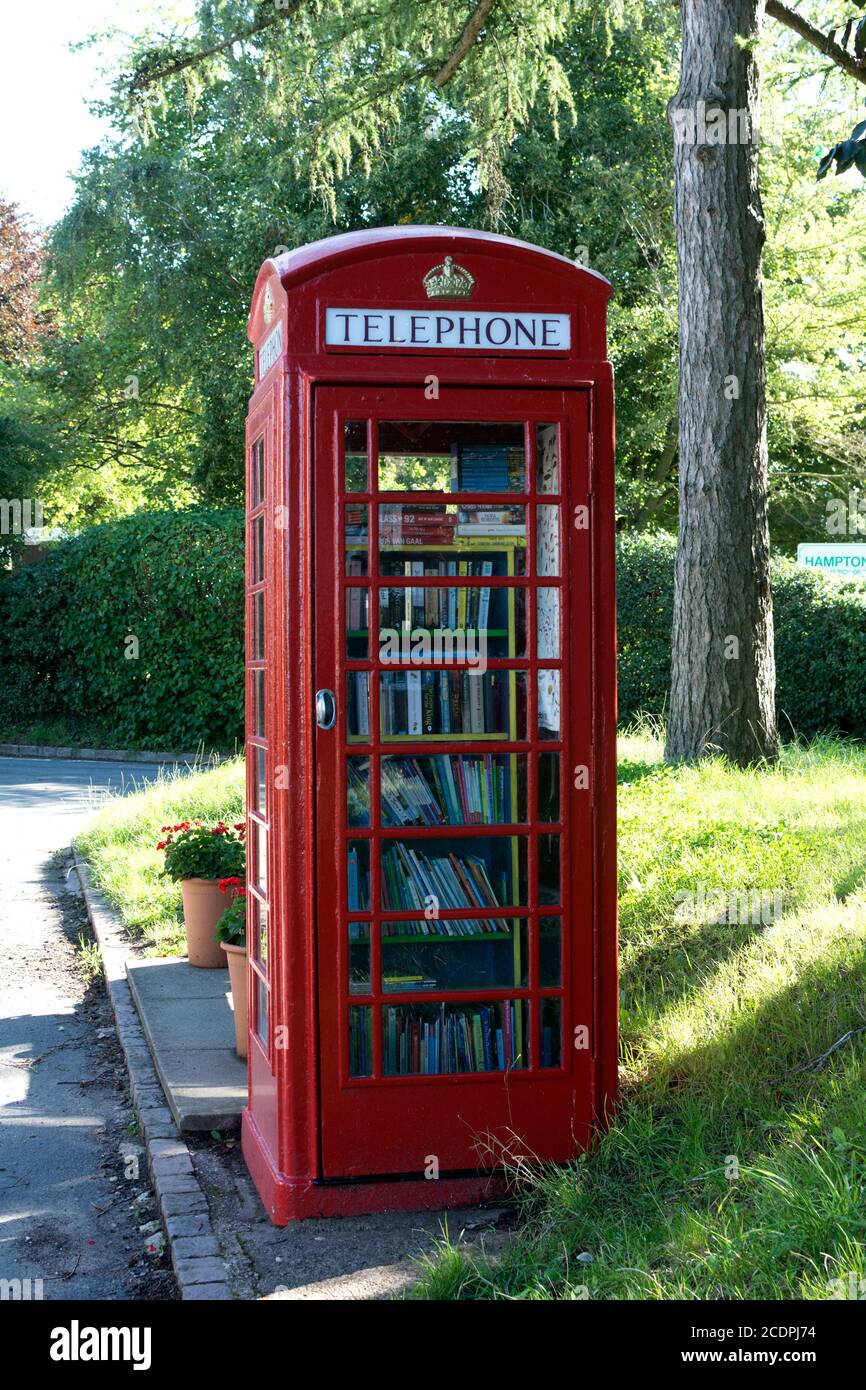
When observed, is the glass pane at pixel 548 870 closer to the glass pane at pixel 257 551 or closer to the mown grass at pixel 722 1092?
the mown grass at pixel 722 1092

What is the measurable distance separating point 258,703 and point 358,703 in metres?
0.66

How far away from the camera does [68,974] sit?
8469 mm

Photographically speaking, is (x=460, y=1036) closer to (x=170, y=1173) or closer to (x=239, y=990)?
(x=170, y=1173)

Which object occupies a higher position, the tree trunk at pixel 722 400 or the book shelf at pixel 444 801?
the tree trunk at pixel 722 400

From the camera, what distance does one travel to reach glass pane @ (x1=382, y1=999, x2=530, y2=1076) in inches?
184

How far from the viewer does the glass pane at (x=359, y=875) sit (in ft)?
15.1

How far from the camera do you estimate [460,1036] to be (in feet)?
15.5

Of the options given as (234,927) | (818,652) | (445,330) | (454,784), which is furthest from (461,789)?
(818,652)

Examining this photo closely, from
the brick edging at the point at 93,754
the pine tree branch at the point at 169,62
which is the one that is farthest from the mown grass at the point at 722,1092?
the brick edging at the point at 93,754

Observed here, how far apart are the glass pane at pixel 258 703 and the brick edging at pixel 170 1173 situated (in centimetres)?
162

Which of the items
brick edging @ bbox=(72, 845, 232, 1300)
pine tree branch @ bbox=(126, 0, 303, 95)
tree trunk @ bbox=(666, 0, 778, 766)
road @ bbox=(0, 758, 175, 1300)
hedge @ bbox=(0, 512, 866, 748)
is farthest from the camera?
hedge @ bbox=(0, 512, 866, 748)

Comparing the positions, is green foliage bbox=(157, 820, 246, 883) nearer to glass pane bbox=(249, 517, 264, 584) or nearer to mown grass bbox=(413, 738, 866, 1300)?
mown grass bbox=(413, 738, 866, 1300)

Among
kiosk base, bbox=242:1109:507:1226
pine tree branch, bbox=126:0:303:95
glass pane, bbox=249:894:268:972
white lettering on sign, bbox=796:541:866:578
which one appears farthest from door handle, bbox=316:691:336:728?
white lettering on sign, bbox=796:541:866:578
